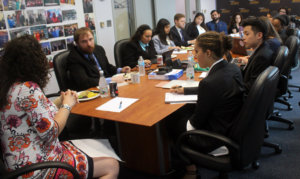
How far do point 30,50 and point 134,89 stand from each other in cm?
112

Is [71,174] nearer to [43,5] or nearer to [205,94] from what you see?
[205,94]

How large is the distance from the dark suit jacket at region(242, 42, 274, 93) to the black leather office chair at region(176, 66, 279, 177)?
2.35 ft

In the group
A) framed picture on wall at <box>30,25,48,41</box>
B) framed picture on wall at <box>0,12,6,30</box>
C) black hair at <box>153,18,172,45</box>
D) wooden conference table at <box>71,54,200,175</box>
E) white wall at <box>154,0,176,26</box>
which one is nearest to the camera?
wooden conference table at <box>71,54,200,175</box>

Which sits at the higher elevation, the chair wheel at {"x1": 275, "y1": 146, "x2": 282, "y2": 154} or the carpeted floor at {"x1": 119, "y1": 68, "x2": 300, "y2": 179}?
the chair wheel at {"x1": 275, "y1": 146, "x2": 282, "y2": 154}

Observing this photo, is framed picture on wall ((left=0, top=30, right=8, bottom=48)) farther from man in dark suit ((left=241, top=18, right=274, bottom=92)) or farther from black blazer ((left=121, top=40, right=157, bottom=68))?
man in dark suit ((left=241, top=18, right=274, bottom=92))

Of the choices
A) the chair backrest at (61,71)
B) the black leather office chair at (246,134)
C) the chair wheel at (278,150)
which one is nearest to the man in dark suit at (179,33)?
the chair backrest at (61,71)

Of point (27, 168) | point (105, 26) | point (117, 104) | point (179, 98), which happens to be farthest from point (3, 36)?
point (27, 168)

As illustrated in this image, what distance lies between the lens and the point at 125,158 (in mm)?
2434

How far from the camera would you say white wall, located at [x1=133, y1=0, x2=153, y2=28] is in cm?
553

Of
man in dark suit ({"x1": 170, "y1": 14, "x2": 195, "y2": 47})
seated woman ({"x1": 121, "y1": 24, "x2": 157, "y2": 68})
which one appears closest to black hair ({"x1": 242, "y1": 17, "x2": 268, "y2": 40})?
seated woman ({"x1": 121, "y1": 24, "x2": 157, "y2": 68})

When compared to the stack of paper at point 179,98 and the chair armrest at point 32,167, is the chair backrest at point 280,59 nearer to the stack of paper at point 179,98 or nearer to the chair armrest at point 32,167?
the stack of paper at point 179,98

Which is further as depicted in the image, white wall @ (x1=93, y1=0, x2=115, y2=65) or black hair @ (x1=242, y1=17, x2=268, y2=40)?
white wall @ (x1=93, y1=0, x2=115, y2=65)

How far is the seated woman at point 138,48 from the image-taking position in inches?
134

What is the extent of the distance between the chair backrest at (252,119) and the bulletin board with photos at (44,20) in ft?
9.21
